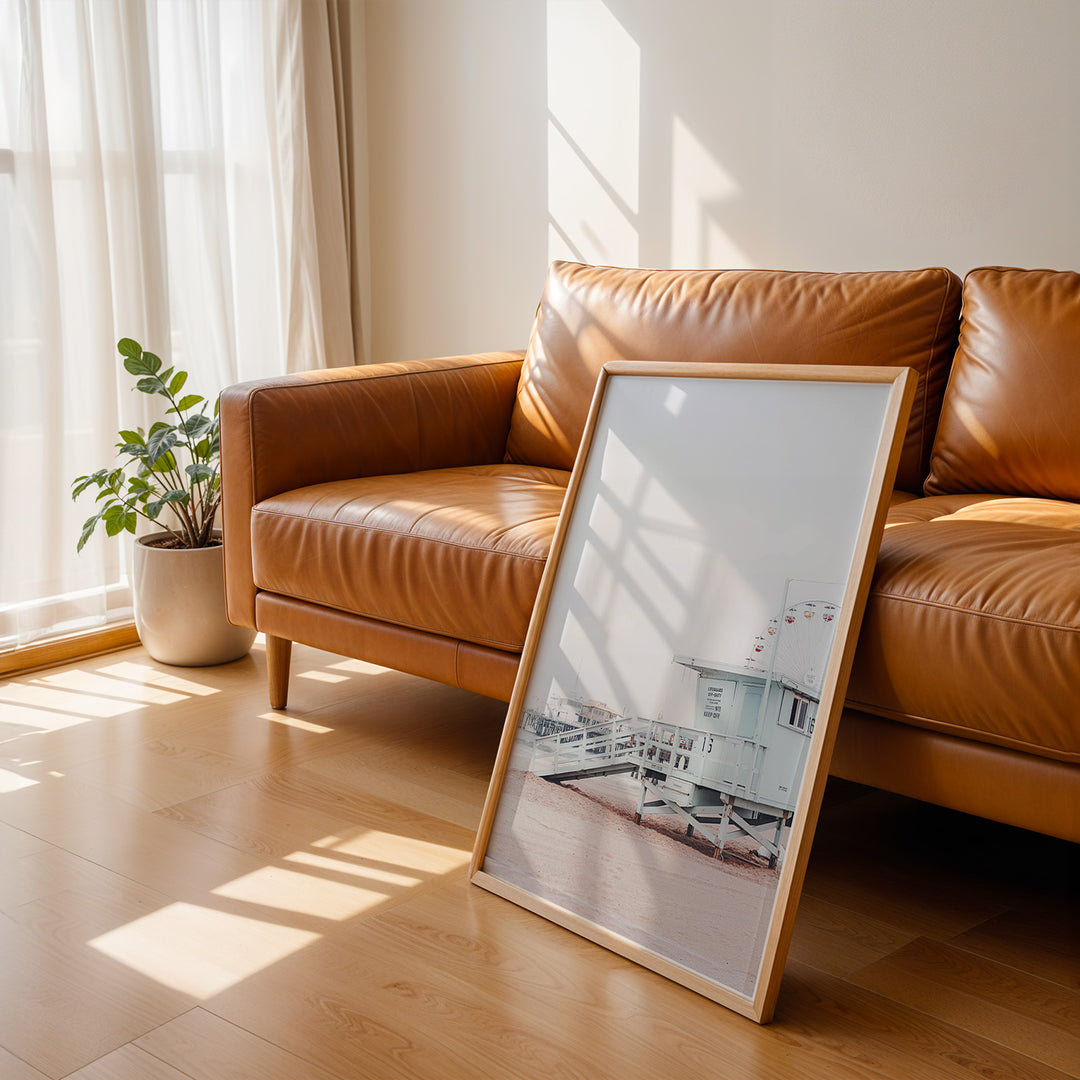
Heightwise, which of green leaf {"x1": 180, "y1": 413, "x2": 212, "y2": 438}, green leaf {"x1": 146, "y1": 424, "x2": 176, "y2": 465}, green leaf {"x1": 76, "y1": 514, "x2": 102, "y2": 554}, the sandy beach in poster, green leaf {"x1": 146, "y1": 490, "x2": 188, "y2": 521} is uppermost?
green leaf {"x1": 180, "y1": 413, "x2": 212, "y2": 438}

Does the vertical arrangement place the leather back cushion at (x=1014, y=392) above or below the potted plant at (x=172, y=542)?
above

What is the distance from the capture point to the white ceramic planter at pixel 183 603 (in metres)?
2.72

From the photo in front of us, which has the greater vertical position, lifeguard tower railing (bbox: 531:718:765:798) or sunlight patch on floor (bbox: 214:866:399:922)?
lifeguard tower railing (bbox: 531:718:765:798)

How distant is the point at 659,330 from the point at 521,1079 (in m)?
1.49

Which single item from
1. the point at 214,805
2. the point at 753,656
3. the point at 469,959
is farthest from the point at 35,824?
the point at 753,656

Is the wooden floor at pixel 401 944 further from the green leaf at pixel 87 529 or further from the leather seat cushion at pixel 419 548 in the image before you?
the green leaf at pixel 87 529

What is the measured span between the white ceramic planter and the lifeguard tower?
4.56ft

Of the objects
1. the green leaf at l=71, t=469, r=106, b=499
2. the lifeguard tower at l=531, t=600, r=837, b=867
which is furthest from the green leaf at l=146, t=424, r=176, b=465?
the lifeguard tower at l=531, t=600, r=837, b=867

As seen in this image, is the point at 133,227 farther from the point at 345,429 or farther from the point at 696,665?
the point at 696,665

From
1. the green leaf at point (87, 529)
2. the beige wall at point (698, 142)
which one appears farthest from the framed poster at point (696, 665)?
the green leaf at point (87, 529)

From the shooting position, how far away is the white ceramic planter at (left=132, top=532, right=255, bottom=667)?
8.93ft

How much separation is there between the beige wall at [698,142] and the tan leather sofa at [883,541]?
374 mm

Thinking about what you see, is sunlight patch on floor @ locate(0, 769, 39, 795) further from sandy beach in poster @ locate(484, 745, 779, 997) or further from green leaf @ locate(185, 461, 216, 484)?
sandy beach in poster @ locate(484, 745, 779, 997)

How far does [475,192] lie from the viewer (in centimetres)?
325
